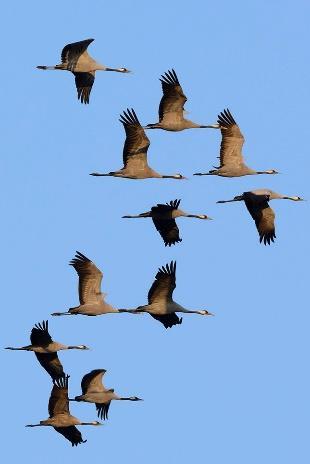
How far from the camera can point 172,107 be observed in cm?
4484

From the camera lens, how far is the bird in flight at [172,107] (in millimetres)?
44500

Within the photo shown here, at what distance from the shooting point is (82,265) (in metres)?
43.8

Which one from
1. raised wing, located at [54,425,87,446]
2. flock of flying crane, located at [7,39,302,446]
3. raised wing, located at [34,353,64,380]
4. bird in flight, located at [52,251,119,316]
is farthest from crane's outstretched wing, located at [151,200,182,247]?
raised wing, located at [54,425,87,446]

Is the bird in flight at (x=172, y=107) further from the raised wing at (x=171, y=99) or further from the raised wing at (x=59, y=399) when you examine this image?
the raised wing at (x=59, y=399)

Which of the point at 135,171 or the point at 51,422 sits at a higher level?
the point at 135,171

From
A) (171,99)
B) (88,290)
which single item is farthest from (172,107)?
(88,290)

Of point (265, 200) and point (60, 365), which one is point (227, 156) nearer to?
point (265, 200)

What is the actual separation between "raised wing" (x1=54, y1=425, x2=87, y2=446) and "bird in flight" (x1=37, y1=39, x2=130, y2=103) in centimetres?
650

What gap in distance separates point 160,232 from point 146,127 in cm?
215

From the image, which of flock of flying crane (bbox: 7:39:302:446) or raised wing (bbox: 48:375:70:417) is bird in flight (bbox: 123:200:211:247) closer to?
flock of flying crane (bbox: 7:39:302:446)

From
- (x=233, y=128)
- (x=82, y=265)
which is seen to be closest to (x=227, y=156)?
(x=233, y=128)

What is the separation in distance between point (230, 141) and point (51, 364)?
5727 millimetres

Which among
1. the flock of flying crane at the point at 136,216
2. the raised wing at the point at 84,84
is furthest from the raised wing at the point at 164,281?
the raised wing at the point at 84,84

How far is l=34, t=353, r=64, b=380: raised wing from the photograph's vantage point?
1761 inches
